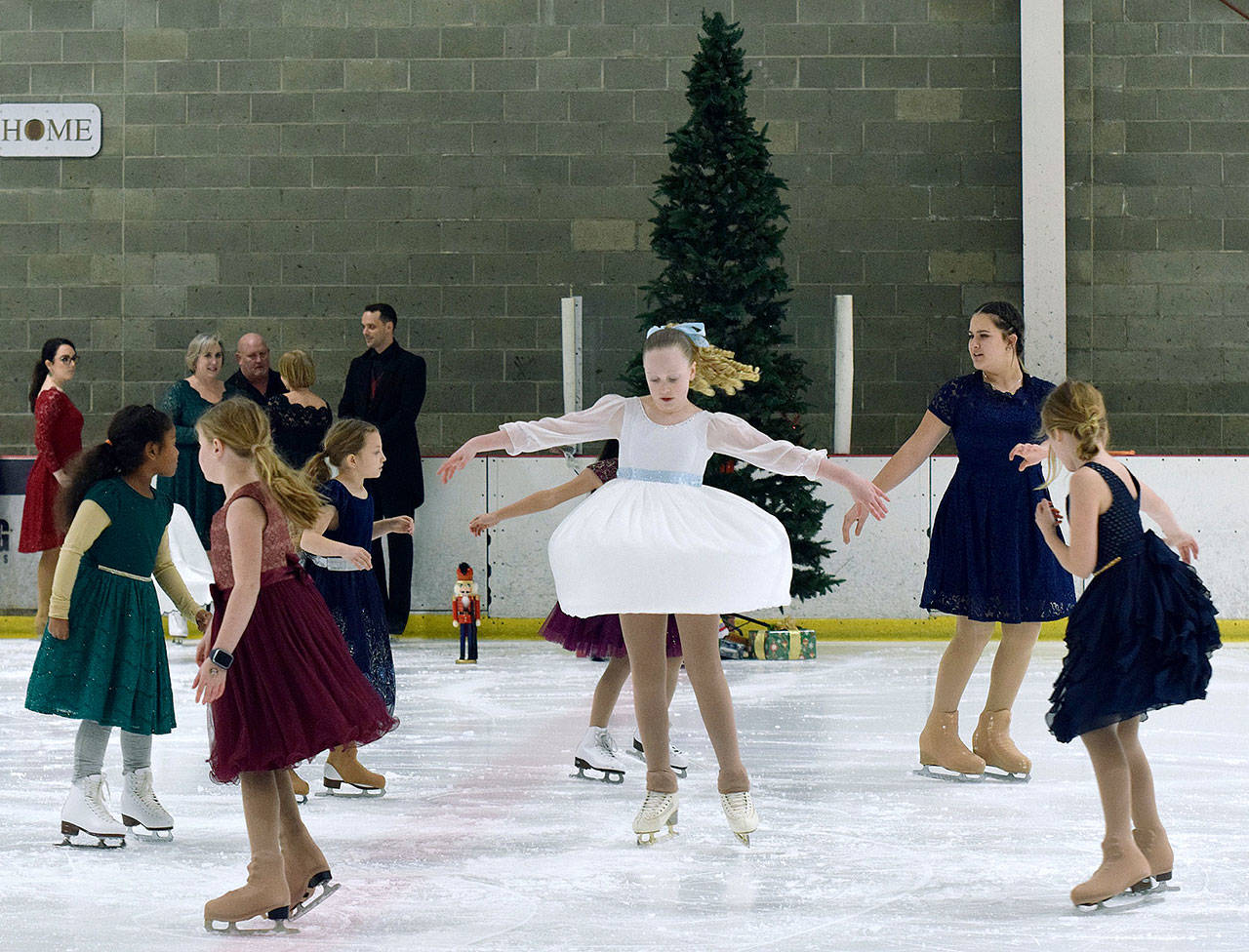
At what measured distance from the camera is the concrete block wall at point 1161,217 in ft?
32.6

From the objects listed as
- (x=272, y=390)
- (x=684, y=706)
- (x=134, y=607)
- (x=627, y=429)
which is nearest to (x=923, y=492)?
(x=684, y=706)

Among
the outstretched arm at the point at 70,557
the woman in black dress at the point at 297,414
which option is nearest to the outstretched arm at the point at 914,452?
the outstretched arm at the point at 70,557

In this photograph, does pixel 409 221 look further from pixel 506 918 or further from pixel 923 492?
pixel 506 918

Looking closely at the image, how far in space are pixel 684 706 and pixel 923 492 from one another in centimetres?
305

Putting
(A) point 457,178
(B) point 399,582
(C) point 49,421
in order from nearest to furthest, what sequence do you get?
(C) point 49,421 → (B) point 399,582 → (A) point 457,178

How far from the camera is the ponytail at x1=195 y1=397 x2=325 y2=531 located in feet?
10.6

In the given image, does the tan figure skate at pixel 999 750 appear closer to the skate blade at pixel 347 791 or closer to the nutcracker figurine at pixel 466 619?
the skate blade at pixel 347 791

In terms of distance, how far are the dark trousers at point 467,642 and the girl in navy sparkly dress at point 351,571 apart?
2.83 metres

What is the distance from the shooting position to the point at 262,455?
128 inches

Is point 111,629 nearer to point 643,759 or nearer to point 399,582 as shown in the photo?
point 643,759

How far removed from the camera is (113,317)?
10.2m

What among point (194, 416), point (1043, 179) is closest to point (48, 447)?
point (194, 416)

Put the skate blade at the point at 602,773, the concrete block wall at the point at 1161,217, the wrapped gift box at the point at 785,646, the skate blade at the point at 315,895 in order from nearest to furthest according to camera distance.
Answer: the skate blade at the point at 315,895 < the skate blade at the point at 602,773 < the wrapped gift box at the point at 785,646 < the concrete block wall at the point at 1161,217

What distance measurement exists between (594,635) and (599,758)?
1.46 feet
